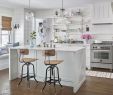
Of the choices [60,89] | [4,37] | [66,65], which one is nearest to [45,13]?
[4,37]

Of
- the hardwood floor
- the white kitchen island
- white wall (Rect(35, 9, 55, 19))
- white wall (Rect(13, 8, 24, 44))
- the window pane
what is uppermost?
white wall (Rect(35, 9, 55, 19))

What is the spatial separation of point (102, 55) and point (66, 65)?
2.29 metres

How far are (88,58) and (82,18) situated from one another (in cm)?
192

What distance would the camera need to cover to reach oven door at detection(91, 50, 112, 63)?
236 inches

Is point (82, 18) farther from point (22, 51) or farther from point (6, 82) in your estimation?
point (6, 82)

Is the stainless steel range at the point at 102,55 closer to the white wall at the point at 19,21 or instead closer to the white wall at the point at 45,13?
the white wall at the point at 45,13

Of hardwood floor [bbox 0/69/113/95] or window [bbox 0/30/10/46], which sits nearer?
hardwood floor [bbox 0/69/113/95]

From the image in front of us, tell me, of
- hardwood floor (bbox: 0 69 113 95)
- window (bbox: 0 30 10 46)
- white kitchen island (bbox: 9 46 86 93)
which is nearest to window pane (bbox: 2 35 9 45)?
window (bbox: 0 30 10 46)

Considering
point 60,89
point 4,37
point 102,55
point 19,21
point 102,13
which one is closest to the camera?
point 60,89

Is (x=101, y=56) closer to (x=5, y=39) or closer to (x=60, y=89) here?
(x=60, y=89)

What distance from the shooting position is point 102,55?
611cm

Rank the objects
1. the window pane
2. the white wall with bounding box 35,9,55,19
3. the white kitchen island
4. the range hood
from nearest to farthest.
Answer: the white kitchen island → the range hood → the window pane → the white wall with bounding box 35,9,55,19

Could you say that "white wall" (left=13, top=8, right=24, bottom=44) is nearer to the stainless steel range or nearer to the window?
the window

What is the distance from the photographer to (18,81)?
4.76 meters
